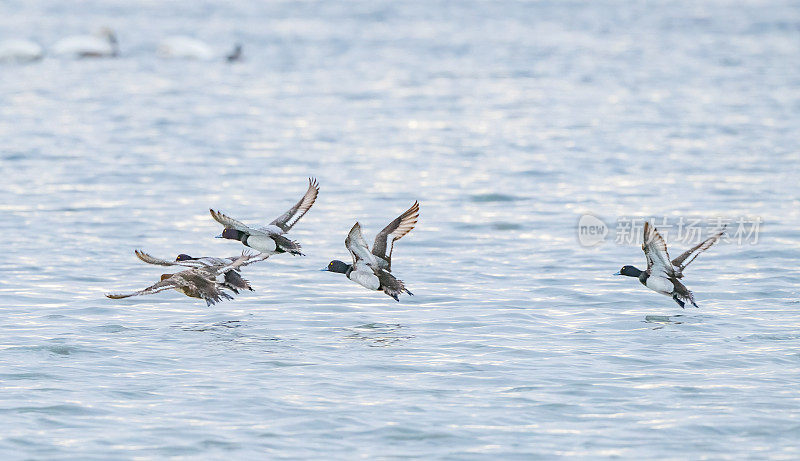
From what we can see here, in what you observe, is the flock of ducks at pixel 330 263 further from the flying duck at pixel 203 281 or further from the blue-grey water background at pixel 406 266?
the blue-grey water background at pixel 406 266

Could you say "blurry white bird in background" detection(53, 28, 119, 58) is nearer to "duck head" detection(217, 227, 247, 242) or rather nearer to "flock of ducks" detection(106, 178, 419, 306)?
"flock of ducks" detection(106, 178, 419, 306)

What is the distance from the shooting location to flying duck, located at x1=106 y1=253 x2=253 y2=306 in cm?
1472

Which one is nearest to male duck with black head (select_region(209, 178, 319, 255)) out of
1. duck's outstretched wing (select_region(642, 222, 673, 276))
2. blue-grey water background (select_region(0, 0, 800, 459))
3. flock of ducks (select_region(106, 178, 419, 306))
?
flock of ducks (select_region(106, 178, 419, 306))

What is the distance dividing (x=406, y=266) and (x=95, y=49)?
1373 inches

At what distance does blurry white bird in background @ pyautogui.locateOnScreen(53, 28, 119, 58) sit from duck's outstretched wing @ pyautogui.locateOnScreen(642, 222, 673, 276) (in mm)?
38773

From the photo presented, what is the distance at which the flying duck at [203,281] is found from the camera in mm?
14719

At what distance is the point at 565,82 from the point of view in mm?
43812

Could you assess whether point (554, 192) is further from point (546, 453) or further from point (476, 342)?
point (546, 453)

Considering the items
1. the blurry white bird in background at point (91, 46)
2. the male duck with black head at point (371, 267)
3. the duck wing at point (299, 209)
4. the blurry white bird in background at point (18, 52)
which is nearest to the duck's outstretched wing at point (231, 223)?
the duck wing at point (299, 209)

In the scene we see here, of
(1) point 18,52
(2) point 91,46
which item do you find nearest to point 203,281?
(1) point 18,52

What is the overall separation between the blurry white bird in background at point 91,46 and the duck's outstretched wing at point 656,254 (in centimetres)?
3877

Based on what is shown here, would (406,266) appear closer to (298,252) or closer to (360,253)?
(360,253)

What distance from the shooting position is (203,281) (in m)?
15.0

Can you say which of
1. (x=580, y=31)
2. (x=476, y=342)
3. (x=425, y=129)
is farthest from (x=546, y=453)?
(x=580, y=31)
